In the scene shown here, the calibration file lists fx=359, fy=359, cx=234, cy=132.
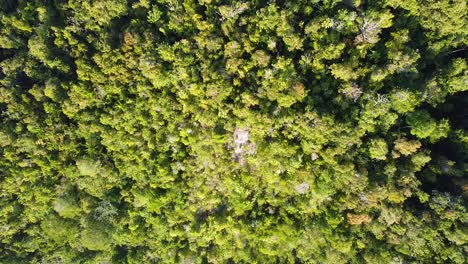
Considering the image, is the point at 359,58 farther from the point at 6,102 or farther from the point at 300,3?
the point at 6,102

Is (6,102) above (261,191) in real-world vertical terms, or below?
above

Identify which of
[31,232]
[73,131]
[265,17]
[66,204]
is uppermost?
[265,17]

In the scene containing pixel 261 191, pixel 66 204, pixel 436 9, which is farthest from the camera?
Answer: pixel 66 204

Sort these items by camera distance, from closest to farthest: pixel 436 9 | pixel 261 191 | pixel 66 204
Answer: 1. pixel 436 9
2. pixel 261 191
3. pixel 66 204

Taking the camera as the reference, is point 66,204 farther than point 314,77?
Yes

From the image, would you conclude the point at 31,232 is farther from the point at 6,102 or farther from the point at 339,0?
the point at 339,0

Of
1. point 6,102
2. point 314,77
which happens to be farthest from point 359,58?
point 6,102
